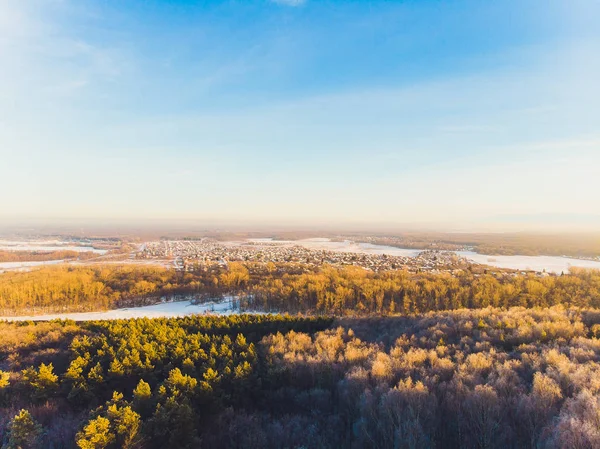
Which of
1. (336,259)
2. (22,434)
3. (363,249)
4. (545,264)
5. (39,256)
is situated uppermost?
(22,434)

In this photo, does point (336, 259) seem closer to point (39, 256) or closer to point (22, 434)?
point (22, 434)

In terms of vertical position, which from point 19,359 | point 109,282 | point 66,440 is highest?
point 66,440

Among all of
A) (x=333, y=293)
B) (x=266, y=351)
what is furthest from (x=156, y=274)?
(x=266, y=351)

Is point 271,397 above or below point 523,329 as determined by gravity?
below

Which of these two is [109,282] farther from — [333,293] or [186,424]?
[186,424]

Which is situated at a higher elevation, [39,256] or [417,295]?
[417,295]

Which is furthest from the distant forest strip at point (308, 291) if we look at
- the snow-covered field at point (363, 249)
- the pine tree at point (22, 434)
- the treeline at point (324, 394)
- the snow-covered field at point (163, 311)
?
the snow-covered field at point (363, 249)

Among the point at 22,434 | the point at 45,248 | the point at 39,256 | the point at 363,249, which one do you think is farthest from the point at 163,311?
the point at 45,248
